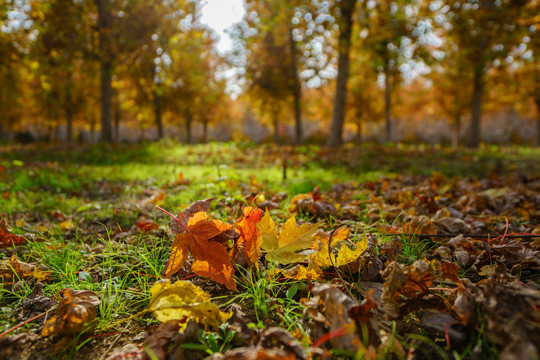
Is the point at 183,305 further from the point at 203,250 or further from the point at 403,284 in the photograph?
the point at 403,284

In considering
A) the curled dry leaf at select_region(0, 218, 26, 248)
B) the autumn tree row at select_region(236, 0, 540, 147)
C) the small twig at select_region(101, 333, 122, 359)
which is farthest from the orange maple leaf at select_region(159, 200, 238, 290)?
the autumn tree row at select_region(236, 0, 540, 147)

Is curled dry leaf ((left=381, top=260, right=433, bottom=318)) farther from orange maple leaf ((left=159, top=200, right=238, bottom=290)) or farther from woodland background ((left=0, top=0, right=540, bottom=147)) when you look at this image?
woodland background ((left=0, top=0, right=540, bottom=147))

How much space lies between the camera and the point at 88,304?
1076 millimetres

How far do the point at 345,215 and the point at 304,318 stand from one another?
1145 mm

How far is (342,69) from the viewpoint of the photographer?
847 centimetres

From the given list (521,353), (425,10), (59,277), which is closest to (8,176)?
(59,277)

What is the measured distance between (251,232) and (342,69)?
824 cm

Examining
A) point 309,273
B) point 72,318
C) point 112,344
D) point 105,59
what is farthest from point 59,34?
point 309,273

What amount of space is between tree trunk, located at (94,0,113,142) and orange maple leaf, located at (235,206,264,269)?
33.3ft

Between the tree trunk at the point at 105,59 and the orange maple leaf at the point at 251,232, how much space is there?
10141 mm

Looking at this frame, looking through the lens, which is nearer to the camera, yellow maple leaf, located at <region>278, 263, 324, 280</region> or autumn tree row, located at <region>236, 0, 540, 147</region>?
yellow maple leaf, located at <region>278, 263, 324, 280</region>

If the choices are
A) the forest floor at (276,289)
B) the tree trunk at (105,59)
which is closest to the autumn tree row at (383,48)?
the tree trunk at (105,59)

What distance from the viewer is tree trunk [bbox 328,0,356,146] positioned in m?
7.98

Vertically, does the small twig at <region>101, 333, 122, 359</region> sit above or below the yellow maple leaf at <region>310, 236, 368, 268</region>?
below
